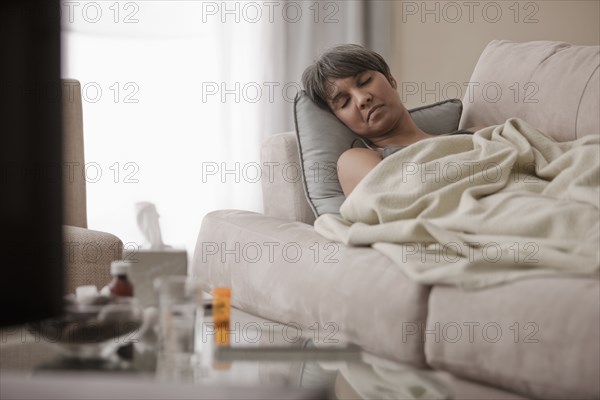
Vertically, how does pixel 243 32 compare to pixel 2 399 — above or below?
above

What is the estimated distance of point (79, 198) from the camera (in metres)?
2.49

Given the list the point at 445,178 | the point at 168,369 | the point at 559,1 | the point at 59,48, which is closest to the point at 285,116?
the point at 559,1

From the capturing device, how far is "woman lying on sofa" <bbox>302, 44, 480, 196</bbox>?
2229 mm

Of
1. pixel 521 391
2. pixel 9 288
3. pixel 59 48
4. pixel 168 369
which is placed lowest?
pixel 521 391

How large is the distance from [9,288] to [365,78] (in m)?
1.76

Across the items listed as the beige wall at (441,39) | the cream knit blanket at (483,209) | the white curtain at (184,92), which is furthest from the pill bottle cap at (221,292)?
the beige wall at (441,39)

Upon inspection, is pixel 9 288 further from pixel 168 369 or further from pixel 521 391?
pixel 521 391

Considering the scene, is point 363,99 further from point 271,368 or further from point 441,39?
point 441,39

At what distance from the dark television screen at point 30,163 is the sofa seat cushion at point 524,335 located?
0.86 m

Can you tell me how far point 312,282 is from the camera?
5.67ft

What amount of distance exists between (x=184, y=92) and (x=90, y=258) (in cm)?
160

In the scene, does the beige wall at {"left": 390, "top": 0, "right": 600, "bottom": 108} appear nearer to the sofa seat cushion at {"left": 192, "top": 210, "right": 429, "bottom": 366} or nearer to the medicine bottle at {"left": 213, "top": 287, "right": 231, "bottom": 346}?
the sofa seat cushion at {"left": 192, "top": 210, "right": 429, "bottom": 366}

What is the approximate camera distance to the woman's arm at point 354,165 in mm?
2004

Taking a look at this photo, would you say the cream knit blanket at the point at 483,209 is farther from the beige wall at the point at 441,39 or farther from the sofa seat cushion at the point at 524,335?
the beige wall at the point at 441,39
